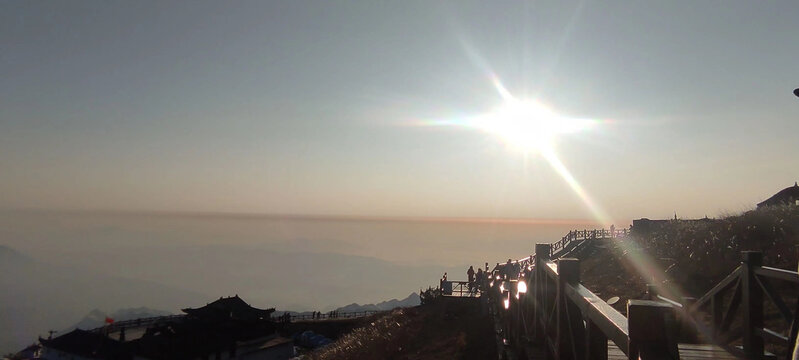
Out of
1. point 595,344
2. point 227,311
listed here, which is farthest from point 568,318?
point 227,311

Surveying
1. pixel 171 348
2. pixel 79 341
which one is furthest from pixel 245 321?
pixel 79 341

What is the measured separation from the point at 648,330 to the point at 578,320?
86.4 inches

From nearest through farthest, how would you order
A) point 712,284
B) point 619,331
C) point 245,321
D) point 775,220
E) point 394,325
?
point 619,331
point 712,284
point 775,220
point 394,325
point 245,321

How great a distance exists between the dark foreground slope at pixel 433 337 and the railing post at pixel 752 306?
8281mm

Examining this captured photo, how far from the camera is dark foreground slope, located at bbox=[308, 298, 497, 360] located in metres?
16.4

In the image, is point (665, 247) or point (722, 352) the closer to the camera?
point (722, 352)

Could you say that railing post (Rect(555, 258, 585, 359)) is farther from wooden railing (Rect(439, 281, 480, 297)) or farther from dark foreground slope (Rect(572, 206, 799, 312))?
wooden railing (Rect(439, 281, 480, 297))

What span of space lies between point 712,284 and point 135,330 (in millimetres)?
50187

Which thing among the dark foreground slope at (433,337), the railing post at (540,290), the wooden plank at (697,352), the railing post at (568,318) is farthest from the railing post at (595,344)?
the dark foreground slope at (433,337)

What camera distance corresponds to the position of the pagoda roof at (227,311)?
43219mm

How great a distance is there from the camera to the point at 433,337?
Answer: 1930 cm

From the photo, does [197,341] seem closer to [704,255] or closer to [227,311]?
[227,311]

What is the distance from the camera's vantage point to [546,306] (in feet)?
22.4

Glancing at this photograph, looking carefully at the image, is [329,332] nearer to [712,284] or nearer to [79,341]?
[79,341]
